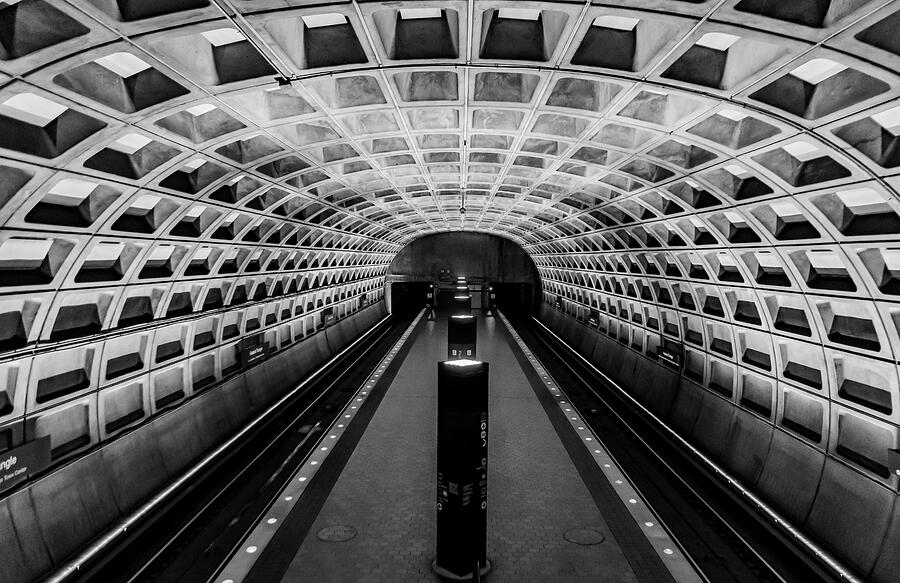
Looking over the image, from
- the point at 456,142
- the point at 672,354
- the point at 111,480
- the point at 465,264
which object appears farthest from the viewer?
the point at 465,264

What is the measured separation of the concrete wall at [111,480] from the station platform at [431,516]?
264 cm

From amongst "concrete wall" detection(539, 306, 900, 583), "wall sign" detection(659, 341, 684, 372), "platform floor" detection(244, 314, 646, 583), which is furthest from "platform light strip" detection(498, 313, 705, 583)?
"wall sign" detection(659, 341, 684, 372)

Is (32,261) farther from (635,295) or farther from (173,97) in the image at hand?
(635,295)

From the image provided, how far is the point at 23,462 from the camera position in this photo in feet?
24.2

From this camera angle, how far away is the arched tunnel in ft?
17.7

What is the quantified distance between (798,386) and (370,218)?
15.4 metres

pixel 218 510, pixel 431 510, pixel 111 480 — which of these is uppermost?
pixel 111 480

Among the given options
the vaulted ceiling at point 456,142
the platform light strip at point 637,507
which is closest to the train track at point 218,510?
the vaulted ceiling at point 456,142

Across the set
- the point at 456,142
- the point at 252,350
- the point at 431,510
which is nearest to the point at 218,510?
the point at 431,510

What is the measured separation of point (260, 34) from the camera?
5215mm

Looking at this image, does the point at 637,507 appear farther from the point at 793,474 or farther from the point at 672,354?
the point at 672,354

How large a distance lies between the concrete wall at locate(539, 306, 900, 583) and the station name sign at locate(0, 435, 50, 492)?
1194 cm

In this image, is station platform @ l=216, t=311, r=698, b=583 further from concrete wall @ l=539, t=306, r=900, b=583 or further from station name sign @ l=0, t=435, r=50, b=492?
station name sign @ l=0, t=435, r=50, b=492

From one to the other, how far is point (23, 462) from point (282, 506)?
13.1 feet
